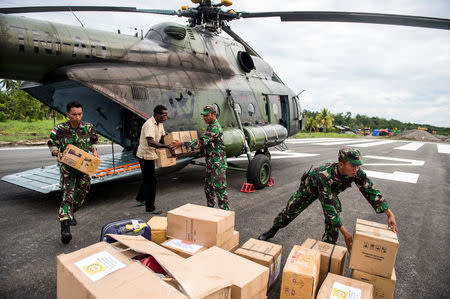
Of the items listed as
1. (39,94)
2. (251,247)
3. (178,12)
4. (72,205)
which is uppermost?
(178,12)

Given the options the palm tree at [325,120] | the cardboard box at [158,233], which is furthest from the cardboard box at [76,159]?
the palm tree at [325,120]

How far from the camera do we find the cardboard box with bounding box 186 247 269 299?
1.84 meters

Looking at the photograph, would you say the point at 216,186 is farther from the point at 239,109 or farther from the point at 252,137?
the point at 239,109

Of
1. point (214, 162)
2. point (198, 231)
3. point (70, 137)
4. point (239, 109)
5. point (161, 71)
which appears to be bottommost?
point (198, 231)

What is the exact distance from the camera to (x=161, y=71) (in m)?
5.89

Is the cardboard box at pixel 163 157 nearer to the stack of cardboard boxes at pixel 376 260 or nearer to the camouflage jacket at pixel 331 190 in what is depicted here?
the camouflage jacket at pixel 331 190

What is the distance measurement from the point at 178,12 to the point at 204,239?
280 inches

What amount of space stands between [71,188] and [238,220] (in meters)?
2.62

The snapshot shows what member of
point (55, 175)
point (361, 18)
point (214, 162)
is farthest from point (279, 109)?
point (55, 175)

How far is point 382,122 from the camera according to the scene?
389 feet

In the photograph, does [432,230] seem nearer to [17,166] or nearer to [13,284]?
[13,284]

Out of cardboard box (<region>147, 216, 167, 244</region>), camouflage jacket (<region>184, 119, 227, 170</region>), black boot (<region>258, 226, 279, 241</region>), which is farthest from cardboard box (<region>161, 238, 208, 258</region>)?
camouflage jacket (<region>184, 119, 227, 170</region>)

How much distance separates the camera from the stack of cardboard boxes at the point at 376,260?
2.34m

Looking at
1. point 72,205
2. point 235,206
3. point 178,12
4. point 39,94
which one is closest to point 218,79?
point 178,12
